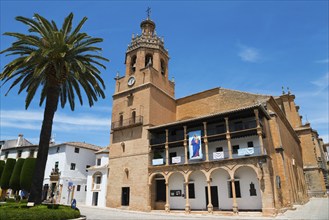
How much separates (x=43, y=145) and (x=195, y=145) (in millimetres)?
14865

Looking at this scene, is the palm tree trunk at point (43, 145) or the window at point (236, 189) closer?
the palm tree trunk at point (43, 145)

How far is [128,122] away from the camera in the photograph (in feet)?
104

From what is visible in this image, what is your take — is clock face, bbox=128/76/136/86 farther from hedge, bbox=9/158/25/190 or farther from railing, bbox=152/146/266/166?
hedge, bbox=9/158/25/190

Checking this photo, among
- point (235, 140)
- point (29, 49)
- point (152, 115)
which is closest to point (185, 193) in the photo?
point (235, 140)

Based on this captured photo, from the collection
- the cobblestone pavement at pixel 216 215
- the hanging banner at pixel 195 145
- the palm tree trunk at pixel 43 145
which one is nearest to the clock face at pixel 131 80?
the hanging banner at pixel 195 145

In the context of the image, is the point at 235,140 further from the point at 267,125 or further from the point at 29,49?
the point at 29,49

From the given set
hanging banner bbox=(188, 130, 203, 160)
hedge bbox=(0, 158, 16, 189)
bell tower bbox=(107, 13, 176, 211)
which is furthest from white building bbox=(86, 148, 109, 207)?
hanging banner bbox=(188, 130, 203, 160)

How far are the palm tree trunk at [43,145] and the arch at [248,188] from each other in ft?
54.4

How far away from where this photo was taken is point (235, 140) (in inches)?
1019

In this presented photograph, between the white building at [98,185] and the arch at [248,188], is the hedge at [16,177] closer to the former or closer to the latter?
the white building at [98,185]

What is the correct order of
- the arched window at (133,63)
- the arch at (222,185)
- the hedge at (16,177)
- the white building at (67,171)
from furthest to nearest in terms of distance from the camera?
the white building at (67,171) → the hedge at (16,177) → the arched window at (133,63) → the arch at (222,185)

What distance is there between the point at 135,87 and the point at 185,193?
49.6 feet

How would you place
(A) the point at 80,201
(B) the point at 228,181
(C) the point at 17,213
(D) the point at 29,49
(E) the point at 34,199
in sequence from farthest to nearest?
(A) the point at 80,201 → (B) the point at 228,181 → (D) the point at 29,49 → (E) the point at 34,199 → (C) the point at 17,213

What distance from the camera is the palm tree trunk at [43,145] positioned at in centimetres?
1625
